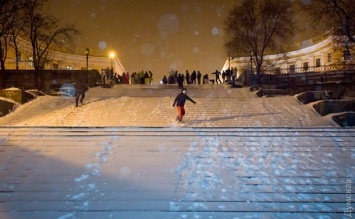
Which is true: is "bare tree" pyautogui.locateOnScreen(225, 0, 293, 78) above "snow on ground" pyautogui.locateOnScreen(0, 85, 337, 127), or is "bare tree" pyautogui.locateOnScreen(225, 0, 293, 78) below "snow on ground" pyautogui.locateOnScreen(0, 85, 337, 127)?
above

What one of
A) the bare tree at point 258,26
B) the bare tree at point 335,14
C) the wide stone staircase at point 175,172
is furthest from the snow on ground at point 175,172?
the bare tree at point 258,26

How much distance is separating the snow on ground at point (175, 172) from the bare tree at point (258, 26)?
28.3m

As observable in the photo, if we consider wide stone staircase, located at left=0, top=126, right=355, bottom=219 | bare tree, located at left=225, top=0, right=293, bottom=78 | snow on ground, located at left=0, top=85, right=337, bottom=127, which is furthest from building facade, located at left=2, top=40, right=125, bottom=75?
wide stone staircase, located at left=0, top=126, right=355, bottom=219

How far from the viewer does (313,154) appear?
11.4 meters

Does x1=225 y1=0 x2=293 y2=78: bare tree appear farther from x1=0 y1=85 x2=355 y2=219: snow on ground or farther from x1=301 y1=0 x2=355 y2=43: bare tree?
x1=0 y1=85 x2=355 y2=219: snow on ground

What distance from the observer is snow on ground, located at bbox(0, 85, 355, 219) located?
8.17 meters

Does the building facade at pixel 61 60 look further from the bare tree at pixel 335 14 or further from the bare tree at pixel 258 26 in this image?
the bare tree at pixel 335 14

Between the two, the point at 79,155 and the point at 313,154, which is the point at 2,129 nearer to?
the point at 79,155

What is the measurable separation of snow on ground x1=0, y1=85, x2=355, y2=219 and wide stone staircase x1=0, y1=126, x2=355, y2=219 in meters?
0.02

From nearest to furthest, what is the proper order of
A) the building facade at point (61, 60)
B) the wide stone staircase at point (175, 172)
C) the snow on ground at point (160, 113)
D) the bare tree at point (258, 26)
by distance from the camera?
1. the wide stone staircase at point (175, 172)
2. the snow on ground at point (160, 113)
3. the bare tree at point (258, 26)
4. the building facade at point (61, 60)

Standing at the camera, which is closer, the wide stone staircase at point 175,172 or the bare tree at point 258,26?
the wide stone staircase at point 175,172

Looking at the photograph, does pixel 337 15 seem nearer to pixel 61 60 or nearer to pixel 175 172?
pixel 175 172

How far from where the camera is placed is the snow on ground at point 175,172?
817cm

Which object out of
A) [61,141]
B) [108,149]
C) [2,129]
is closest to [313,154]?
[108,149]
